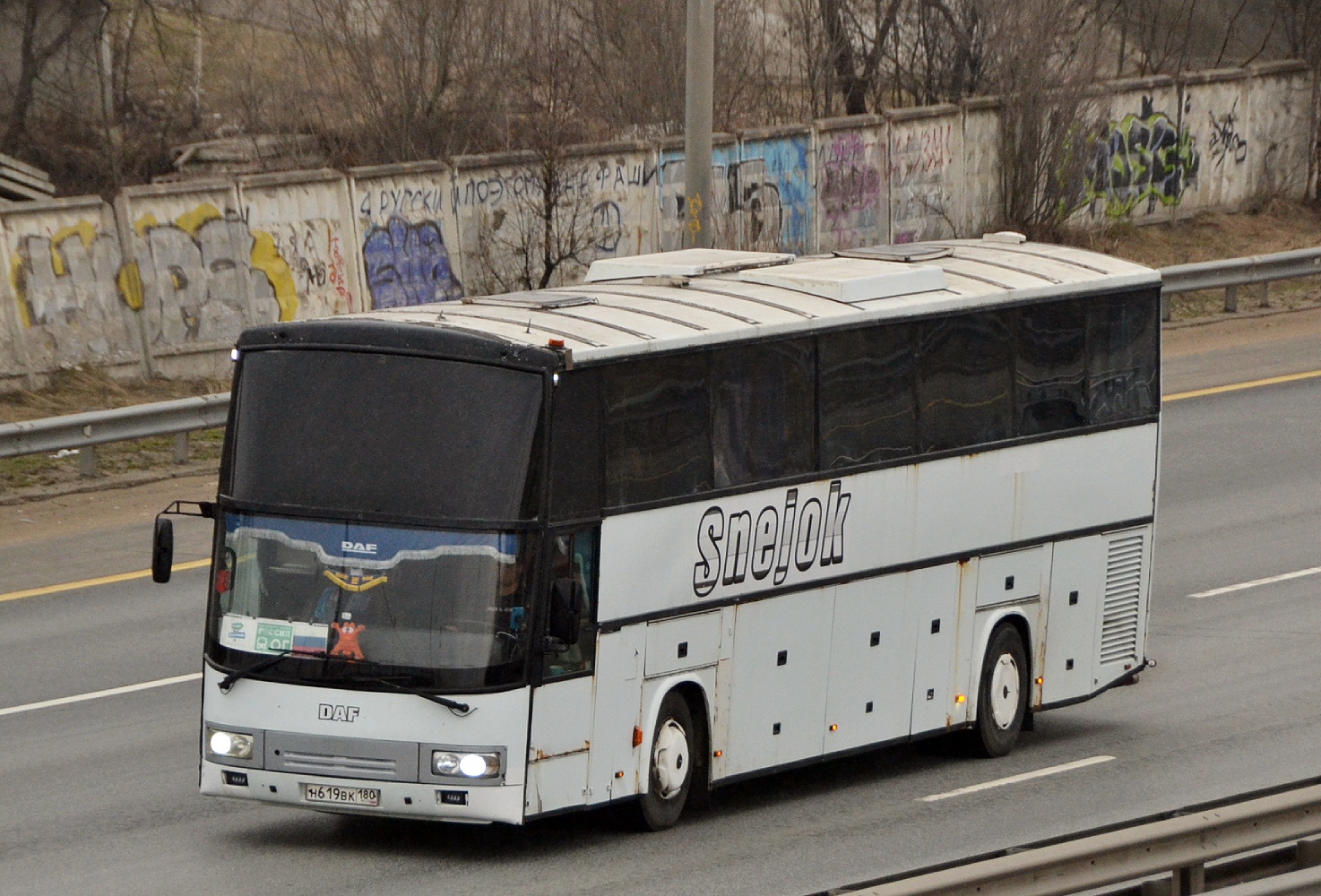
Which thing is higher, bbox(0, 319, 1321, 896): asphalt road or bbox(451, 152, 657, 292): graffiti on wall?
bbox(451, 152, 657, 292): graffiti on wall

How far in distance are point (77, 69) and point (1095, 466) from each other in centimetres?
2395

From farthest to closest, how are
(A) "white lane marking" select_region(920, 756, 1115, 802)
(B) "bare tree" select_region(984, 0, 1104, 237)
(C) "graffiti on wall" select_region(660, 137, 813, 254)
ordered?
(B) "bare tree" select_region(984, 0, 1104, 237) → (C) "graffiti on wall" select_region(660, 137, 813, 254) → (A) "white lane marking" select_region(920, 756, 1115, 802)

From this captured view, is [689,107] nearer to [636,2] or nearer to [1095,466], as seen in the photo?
[1095,466]

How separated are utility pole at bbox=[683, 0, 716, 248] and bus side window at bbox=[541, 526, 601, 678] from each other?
1082 centimetres

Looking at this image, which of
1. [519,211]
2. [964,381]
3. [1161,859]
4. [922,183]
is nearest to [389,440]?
[964,381]

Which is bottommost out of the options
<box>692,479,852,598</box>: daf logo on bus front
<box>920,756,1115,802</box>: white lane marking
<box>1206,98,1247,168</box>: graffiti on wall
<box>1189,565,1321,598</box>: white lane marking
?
<box>1189,565,1321,598</box>: white lane marking

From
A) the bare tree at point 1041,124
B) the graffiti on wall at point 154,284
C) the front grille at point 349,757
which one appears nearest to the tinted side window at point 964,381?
the front grille at point 349,757

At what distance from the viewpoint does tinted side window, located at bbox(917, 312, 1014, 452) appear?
13.3 m

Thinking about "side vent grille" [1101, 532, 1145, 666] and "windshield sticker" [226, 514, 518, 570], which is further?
"side vent grille" [1101, 532, 1145, 666]

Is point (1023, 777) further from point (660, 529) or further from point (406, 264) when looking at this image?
point (406, 264)

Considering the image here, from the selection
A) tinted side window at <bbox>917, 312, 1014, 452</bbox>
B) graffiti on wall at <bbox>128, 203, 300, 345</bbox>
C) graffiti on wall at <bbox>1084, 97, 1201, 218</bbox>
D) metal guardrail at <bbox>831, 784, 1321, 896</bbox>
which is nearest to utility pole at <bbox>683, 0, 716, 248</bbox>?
graffiti on wall at <bbox>128, 203, 300, 345</bbox>

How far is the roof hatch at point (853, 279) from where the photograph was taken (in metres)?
13.0

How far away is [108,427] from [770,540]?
10551mm

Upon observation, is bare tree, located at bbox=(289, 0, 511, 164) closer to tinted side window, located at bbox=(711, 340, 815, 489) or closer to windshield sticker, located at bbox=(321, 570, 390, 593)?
tinted side window, located at bbox=(711, 340, 815, 489)
